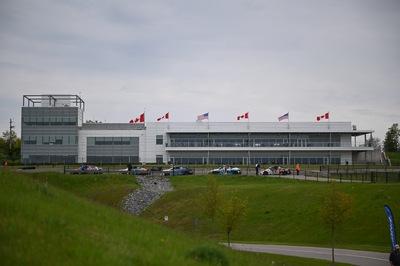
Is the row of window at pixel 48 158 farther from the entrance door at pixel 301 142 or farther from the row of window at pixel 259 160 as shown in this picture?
the entrance door at pixel 301 142

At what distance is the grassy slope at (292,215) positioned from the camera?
2280 cm

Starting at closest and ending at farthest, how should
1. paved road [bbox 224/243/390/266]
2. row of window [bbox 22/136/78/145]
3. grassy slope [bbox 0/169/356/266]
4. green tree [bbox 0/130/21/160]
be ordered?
grassy slope [bbox 0/169/356/266] → paved road [bbox 224/243/390/266] → row of window [bbox 22/136/78/145] → green tree [bbox 0/130/21/160]

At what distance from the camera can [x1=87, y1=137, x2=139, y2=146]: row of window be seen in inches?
3135

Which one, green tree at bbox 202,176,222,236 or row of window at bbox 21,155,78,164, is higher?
row of window at bbox 21,155,78,164

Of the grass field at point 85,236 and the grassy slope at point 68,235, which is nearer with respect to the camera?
the grassy slope at point 68,235

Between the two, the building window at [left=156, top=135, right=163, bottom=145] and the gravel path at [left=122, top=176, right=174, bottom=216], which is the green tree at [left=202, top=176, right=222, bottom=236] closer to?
the gravel path at [left=122, top=176, right=174, bottom=216]

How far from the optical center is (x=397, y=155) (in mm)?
85000

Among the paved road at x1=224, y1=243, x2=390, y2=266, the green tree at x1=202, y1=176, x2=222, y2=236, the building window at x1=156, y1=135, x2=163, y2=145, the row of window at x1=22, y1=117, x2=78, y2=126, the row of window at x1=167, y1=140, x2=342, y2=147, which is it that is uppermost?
the row of window at x1=22, y1=117, x2=78, y2=126

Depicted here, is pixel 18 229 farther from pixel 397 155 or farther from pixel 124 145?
pixel 397 155

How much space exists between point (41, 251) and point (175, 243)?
363 cm

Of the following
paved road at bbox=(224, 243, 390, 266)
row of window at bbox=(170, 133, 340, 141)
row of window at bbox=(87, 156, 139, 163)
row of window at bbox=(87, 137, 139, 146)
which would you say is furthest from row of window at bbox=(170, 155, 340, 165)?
paved road at bbox=(224, 243, 390, 266)

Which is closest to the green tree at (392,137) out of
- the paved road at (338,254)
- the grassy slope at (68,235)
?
the paved road at (338,254)

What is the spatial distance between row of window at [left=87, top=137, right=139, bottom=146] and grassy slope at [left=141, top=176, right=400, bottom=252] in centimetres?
4176

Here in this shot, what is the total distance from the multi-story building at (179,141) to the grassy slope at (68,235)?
224ft
